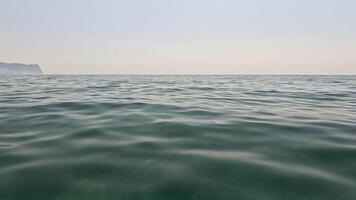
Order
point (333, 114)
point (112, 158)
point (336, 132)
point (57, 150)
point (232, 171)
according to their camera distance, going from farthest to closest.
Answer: point (333, 114)
point (336, 132)
point (57, 150)
point (112, 158)
point (232, 171)

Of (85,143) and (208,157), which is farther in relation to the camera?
(85,143)

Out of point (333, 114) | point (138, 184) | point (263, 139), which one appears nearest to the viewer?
point (138, 184)

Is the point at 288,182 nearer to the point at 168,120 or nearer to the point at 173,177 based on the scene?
the point at 173,177

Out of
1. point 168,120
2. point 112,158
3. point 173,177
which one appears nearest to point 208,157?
point 173,177

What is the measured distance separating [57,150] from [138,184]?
6.33ft

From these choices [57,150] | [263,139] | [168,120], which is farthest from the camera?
[168,120]

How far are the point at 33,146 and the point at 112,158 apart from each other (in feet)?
5.37

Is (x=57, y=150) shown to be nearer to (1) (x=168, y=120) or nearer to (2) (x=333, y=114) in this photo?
(1) (x=168, y=120)

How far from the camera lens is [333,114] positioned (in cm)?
759

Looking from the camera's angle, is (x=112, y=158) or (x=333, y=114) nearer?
(x=112, y=158)

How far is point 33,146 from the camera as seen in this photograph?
431cm

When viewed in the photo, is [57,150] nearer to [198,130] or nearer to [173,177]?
[173,177]

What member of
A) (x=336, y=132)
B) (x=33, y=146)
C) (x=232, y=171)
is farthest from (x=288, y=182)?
(x=33, y=146)

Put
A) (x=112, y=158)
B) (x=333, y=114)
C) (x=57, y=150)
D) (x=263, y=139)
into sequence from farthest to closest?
(x=333, y=114) < (x=263, y=139) < (x=57, y=150) < (x=112, y=158)
